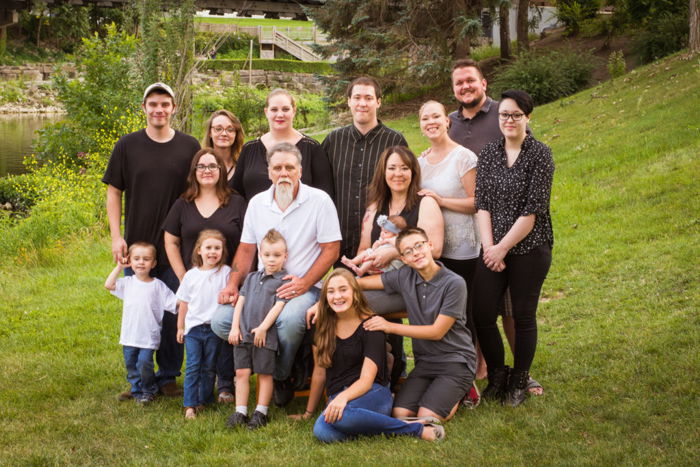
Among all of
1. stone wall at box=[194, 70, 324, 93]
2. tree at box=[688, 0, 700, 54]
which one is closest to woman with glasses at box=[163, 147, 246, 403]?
tree at box=[688, 0, 700, 54]

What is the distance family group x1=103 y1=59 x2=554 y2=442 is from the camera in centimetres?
427

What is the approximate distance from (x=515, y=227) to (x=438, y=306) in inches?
24.8

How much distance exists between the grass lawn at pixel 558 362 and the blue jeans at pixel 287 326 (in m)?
0.33

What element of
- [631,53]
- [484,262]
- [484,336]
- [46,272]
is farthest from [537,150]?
[631,53]

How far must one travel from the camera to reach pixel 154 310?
494 centimetres

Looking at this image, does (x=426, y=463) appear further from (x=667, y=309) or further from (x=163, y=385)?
(x=667, y=309)

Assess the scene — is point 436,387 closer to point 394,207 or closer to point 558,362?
point 394,207

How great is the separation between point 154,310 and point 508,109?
2.60m

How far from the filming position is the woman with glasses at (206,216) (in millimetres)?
4785

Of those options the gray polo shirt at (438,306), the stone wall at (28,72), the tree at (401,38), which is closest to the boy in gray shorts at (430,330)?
the gray polo shirt at (438,306)

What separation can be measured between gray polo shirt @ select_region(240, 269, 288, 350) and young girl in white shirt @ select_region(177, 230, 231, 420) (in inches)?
11.0

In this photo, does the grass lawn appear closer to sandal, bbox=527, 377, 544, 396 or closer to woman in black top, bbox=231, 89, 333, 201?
sandal, bbox=527, 377, 544, 396

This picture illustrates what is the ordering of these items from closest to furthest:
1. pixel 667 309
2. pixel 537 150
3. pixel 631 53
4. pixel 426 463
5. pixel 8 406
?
pixel 426 463 → pixel 537 150 → pixel 8 406 → pixel 667 309 → pixel 631 53

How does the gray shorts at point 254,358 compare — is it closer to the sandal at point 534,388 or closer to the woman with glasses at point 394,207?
the woman with glasses at point 394,207
